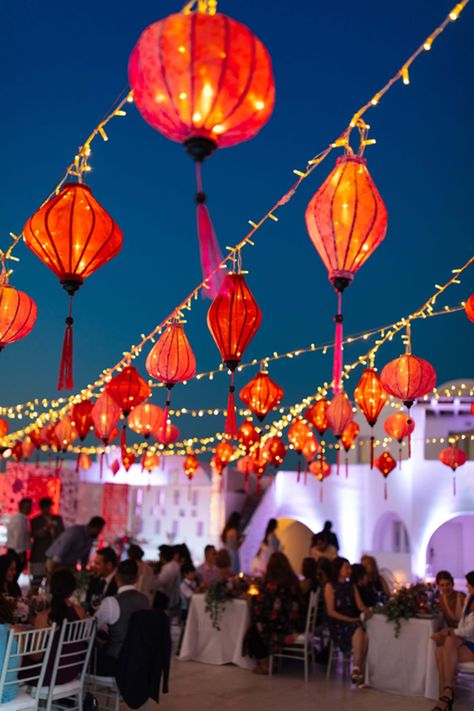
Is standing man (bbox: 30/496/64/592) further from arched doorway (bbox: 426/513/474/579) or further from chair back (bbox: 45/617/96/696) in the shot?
arched doorway (bbox: 426/513/474/579)

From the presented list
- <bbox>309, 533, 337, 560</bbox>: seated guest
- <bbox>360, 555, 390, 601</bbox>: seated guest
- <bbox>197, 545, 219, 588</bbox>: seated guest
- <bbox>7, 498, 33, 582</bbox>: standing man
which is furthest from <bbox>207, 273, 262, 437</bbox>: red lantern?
<bbox>7, 498, 33, 582</bbox>: standing man

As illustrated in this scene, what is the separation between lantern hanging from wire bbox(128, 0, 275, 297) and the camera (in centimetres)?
281

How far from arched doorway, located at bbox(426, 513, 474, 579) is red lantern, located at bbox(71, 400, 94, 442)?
37.8ft

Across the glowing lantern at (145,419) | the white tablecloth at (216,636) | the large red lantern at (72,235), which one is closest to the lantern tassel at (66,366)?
the large red lantern at (72,235)

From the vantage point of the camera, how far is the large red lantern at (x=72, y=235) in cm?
429

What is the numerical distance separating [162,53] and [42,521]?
8.38 m

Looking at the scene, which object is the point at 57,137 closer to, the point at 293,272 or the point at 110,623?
the point at 293,272

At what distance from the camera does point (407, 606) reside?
7059 millimetres

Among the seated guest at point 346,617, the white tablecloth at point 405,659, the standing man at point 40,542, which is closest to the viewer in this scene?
the white tablecloth at point 405,659

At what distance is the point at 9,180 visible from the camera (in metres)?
15.9

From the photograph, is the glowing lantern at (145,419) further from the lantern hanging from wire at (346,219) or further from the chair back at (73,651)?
the lantern hanging from wire at (346,219)

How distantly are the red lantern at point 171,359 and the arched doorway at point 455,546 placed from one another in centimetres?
1328

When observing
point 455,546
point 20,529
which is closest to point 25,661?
point 20,529

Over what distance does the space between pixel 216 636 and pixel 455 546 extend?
40.6 feet
